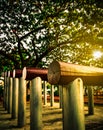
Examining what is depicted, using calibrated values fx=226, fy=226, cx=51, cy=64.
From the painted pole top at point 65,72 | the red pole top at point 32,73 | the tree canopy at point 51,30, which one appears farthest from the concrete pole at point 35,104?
the tree canopy at point 51,30

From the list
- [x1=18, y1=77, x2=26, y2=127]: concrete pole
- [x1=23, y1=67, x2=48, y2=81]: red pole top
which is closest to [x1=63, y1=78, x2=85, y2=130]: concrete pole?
[x1=23, y1=67, x2=48, y2=81]: red pole top

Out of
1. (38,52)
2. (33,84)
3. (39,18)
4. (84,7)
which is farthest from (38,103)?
(38,52)

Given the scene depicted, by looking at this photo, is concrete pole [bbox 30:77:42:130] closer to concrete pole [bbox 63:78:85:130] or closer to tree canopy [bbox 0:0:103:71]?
concrete pole [bbox 63:78:85:130]

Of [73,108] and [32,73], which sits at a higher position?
[32,73]

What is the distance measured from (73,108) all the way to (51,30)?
1451 cm

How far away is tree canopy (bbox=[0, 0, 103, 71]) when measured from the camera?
15.0 m

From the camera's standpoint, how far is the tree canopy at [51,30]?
15023mm

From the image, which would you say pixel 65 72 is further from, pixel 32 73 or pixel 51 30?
pixel 51 30

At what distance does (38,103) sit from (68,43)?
34.8ft

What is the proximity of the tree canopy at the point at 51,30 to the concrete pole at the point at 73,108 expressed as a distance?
35.4ft

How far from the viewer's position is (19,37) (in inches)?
704

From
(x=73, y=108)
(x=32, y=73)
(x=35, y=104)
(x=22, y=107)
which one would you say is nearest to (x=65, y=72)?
(x=73, y=108)

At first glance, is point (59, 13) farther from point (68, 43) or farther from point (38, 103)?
point (38, 103)

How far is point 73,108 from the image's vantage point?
307cm
